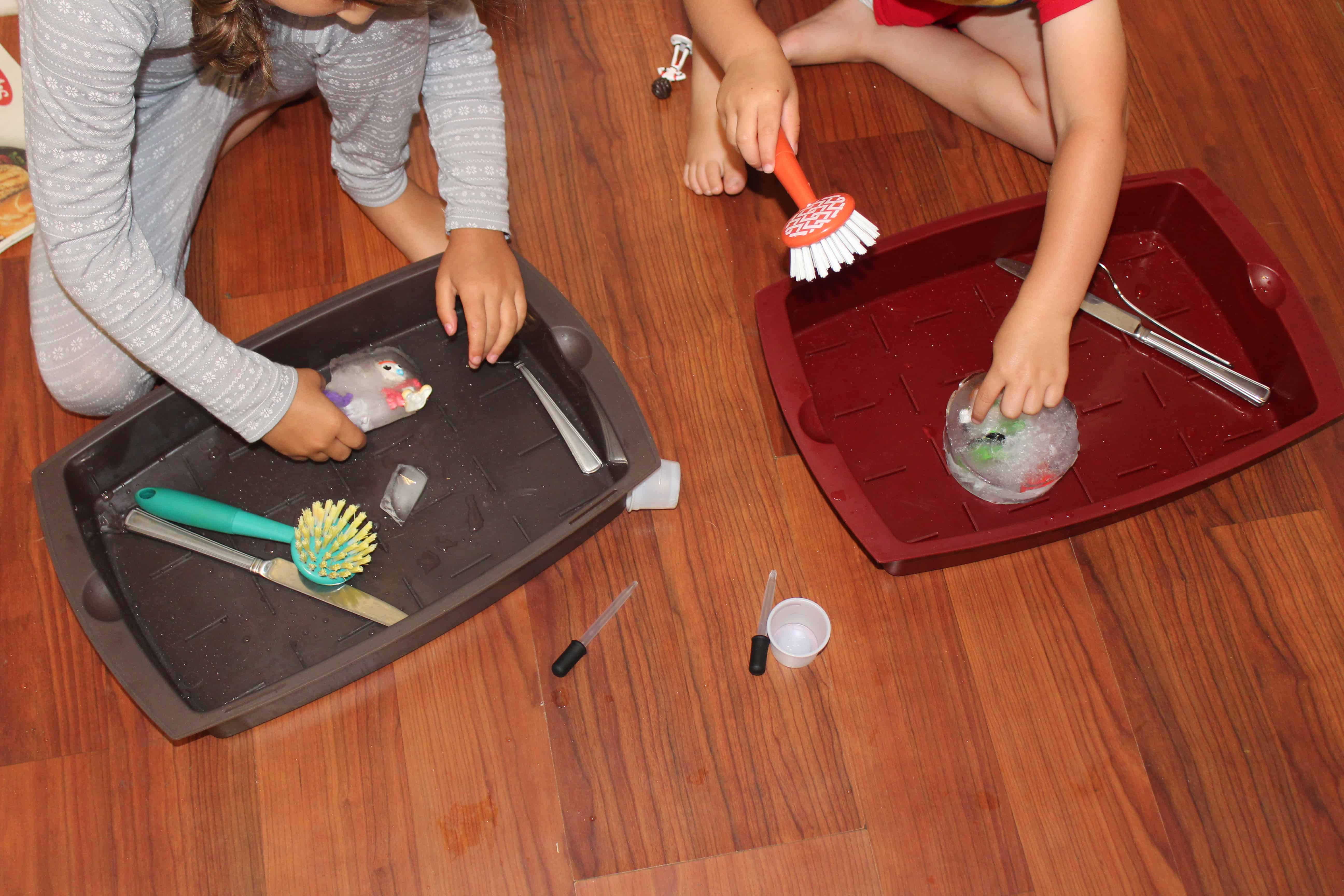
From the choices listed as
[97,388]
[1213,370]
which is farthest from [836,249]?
[97,388]

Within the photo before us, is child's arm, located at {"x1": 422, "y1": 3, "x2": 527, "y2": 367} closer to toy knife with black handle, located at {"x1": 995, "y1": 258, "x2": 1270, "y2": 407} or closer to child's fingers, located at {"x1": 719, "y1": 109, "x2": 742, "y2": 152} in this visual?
child's fingers, located at {"x1": 719, "y1": 109, "x2": 742, "y2": 152}

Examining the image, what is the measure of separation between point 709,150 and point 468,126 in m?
0.23

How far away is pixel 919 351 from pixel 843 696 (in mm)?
309

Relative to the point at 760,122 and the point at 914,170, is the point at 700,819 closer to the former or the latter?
the point at 760,122

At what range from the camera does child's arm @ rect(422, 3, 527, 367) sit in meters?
0.80

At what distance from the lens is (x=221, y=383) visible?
722mm

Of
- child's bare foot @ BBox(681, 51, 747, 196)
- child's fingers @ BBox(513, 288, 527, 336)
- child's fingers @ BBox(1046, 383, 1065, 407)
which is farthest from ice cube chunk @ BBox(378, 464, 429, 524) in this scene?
child's fingers @ BBox(1046, 383, 1065, 407)

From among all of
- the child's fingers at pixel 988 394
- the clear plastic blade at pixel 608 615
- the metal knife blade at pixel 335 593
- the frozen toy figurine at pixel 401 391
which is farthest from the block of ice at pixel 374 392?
the child's fingers at pixel 988 394

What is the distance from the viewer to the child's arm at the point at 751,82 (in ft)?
2.32

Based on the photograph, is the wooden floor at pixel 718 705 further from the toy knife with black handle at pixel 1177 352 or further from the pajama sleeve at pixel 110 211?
the pajama sleeve at pixel 110 211

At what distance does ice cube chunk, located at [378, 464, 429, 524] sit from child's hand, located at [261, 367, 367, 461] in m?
0.04

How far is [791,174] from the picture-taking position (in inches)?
27.9

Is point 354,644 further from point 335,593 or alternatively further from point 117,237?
point 117,237

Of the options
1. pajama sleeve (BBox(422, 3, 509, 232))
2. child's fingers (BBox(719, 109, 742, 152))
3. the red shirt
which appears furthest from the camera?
the red shirt
